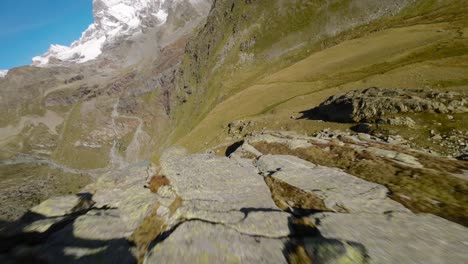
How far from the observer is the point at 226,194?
55.3ft

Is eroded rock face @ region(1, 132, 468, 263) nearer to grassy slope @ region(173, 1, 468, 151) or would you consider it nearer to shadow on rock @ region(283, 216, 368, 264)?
shadow on rock @ region(283, 216, 368, 264)

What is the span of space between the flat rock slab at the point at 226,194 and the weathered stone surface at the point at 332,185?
2.03 metres

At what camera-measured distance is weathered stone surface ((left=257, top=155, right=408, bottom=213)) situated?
13.7 m

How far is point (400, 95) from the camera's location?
119ft

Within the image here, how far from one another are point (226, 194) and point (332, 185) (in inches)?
283

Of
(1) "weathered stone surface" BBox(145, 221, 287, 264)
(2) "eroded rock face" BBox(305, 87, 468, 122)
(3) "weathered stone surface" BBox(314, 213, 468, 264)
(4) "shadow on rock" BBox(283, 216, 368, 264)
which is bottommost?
(2) "eroded rock face" BBox(305, 87, 468, 122)

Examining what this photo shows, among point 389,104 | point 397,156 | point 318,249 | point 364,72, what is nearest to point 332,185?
point 318,249

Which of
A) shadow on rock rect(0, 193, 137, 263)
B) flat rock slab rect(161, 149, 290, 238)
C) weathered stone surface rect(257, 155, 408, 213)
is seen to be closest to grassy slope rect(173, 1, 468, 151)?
weathered stone surface rect(257, 155, 408, 213)

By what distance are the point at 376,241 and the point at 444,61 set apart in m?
64.7

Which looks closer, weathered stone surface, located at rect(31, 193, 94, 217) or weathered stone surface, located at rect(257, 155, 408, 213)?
weathered stone surface, located at rect(257, 155, 408, 213)

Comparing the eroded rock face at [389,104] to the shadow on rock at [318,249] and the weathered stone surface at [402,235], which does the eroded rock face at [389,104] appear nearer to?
the weathered stone surface at [402,235]

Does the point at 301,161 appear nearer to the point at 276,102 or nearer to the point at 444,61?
the point at 444,61

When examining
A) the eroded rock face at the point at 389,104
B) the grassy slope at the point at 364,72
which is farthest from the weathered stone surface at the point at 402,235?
the grassy slope at the point at 364,72

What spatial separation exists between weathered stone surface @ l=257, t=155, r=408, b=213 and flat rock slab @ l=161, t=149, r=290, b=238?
2.03 m
